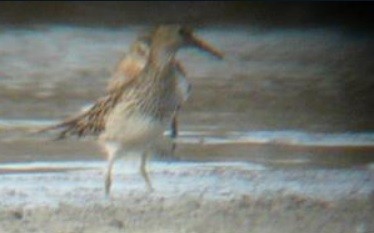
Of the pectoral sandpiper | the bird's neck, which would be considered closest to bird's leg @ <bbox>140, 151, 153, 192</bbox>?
the pectoral sandpiper

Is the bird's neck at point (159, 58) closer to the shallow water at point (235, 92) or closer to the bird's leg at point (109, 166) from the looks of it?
the shallow water at point (235, 92)

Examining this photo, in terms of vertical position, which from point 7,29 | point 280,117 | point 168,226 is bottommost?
point 168,226

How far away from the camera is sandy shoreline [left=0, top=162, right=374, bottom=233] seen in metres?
2.03

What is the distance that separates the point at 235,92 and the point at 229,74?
0.12ft

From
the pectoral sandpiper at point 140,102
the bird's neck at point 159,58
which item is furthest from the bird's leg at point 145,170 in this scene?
the bird's neck at point 159,58

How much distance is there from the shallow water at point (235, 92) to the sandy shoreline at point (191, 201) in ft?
0.11

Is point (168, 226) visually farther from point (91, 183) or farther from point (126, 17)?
point (126, 17)

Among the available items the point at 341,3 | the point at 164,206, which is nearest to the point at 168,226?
the point at 164,206

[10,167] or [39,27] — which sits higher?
[39,27]

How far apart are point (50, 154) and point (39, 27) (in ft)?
0.76

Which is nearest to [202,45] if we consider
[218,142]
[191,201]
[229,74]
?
[229,74]

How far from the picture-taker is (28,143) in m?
2.06

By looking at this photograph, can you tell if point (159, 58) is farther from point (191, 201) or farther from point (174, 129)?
point (191, 201)

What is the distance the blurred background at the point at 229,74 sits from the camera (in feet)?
6.74
